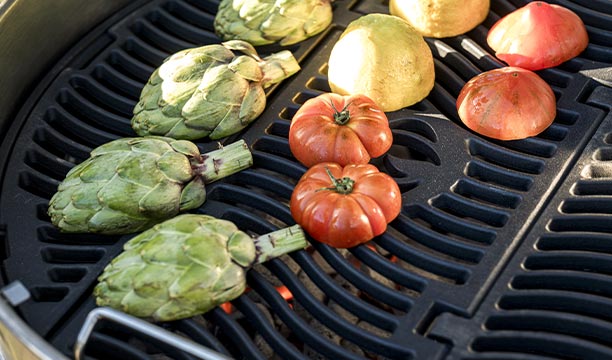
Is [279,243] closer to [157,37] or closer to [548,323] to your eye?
[548,323]

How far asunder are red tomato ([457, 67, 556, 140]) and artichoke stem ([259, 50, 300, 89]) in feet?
2.23

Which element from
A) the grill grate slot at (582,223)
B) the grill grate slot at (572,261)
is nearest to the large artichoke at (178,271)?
the grill grate slot at (572,261)

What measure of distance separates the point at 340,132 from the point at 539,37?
881 millimetres

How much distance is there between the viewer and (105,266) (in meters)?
2.88

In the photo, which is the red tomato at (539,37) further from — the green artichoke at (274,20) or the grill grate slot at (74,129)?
the grill grate slot at (74,129)

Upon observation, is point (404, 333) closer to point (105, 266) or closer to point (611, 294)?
point (611, 294)

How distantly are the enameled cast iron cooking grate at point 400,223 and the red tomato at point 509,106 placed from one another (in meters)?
0.05

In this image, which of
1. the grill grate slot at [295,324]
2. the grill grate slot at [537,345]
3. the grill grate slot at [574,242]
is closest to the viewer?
the grill grate slot at [537,345]

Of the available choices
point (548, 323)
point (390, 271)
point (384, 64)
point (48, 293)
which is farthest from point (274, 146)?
point (548, 323)

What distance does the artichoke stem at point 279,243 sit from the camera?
280 centimetres

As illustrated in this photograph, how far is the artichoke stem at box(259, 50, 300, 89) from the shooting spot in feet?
11.0

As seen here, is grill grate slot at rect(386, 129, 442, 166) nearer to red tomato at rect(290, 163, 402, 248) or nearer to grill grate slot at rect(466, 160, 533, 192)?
grill grate slot at rect(466, 160, 533, 192)

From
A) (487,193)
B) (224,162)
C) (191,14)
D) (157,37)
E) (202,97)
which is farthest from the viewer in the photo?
(191,14)

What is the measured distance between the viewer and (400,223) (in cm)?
292
